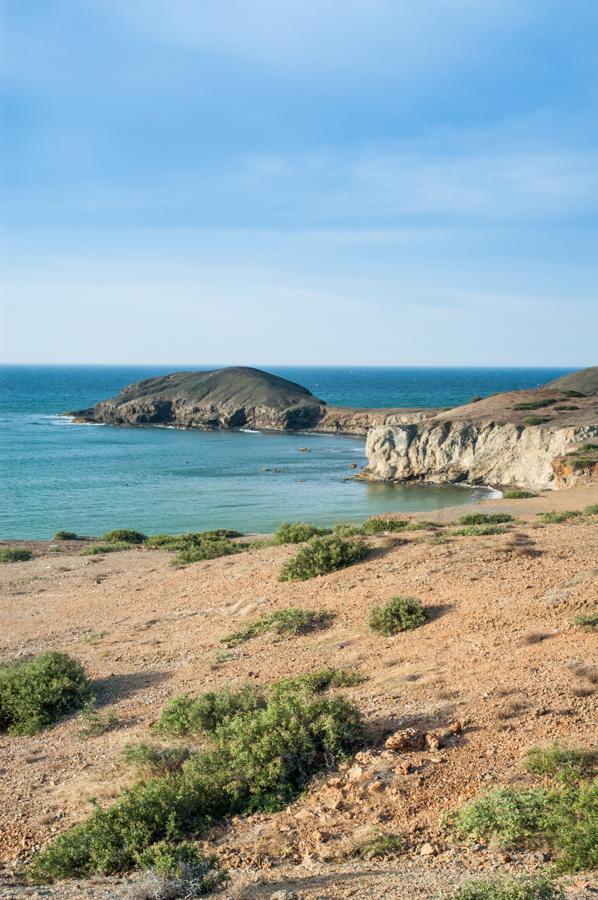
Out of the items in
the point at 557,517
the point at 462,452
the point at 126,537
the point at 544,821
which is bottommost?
the point at 126,537

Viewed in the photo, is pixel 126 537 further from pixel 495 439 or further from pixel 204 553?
pixel 495 439

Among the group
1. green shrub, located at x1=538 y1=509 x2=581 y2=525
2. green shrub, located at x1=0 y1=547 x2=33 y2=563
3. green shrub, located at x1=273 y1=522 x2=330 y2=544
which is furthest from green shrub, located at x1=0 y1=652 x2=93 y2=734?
green shrub, located at x1=538 y1=509 x2=581 y2=525

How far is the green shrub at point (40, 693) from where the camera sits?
11.4 metres

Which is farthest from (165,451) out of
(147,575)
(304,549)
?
(304,549)

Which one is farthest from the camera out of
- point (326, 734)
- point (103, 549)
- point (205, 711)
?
point (103, 549)

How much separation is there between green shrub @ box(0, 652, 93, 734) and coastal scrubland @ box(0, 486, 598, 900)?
4cm

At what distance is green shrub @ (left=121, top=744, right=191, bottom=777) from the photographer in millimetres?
8828

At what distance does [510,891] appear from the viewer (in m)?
5.14

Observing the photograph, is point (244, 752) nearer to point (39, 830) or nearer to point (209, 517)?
point (39, 830)

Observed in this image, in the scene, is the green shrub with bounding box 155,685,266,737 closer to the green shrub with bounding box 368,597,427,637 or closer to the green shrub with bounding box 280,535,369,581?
the green shrub with bounding box 368,597,427,637

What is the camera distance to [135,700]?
11.8 meters


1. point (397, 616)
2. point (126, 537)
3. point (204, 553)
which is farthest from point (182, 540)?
point (397, 616)

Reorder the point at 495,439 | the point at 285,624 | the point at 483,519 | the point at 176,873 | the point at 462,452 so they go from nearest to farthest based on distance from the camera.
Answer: the point at 176,873, the point at 285,624, the point at 483,519, the point at 495,439, the point at 462,452

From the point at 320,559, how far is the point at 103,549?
1371 centimetres
